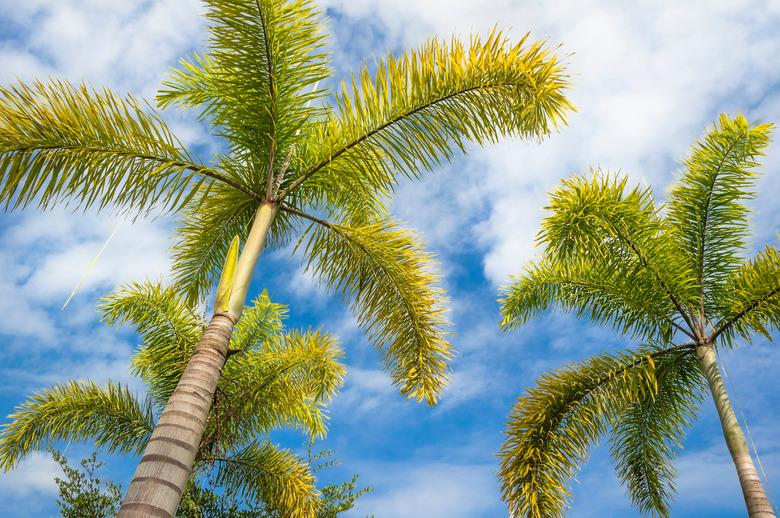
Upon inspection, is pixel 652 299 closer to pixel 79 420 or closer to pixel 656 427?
pixel 656 427

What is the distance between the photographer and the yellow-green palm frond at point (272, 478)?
10.8m

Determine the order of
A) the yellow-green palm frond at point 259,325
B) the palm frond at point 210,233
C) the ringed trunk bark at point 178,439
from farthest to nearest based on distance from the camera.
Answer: the yellow-green palm frond at point 259,325 < the palm frond at point 210,233 < the ringed trunk bark at point 178,439

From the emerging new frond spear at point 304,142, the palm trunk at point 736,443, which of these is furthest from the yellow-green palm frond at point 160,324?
the palm trunk at point 736,443

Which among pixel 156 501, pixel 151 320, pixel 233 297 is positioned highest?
pixel 151 320

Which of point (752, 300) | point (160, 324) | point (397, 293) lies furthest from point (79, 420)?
point (752, 300)

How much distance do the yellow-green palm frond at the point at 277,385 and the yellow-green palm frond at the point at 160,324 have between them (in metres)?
0.99

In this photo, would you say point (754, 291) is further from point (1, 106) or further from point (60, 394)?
point (60, 394)

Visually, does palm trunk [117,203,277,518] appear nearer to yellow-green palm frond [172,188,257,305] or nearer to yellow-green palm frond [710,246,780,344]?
yellow-green palm frond [172,188,257,305]

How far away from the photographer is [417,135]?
22.9 ft

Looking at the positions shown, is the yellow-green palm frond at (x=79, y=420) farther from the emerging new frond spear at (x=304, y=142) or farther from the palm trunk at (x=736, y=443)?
the palm trunk at (x=736, y=443)

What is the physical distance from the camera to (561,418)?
930 cm

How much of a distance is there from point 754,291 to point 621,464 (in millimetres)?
4315

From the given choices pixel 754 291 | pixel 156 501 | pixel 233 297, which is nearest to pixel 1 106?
pixel 233 297

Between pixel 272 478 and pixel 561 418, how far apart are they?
5.50m
